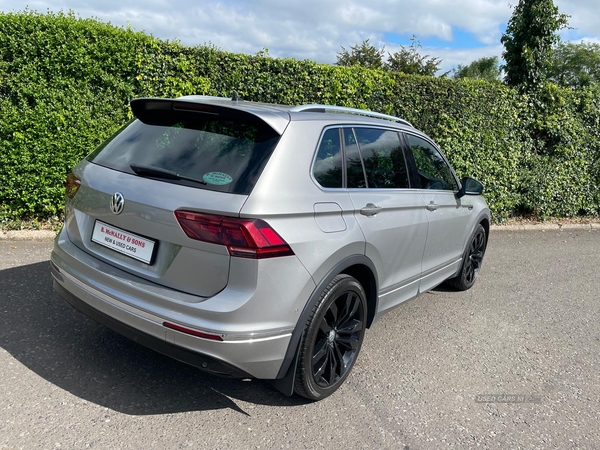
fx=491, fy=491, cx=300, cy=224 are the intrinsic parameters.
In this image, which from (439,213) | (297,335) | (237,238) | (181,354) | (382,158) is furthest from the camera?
(439,213)

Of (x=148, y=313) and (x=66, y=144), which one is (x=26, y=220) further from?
(x=148, y=313)

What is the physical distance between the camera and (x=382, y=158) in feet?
11.8

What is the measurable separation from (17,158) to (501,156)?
319 inches

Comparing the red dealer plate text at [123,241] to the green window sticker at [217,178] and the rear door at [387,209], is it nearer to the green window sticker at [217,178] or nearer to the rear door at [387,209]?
the green window sticker at [217,178]

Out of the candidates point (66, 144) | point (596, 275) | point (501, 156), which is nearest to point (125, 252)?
point (66, 144)

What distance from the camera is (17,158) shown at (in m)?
5.79

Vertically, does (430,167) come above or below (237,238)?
above

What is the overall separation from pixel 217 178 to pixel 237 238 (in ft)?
1.20

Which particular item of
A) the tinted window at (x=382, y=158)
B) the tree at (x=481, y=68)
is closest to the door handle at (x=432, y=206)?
the tinted window at (x=382, y=158)

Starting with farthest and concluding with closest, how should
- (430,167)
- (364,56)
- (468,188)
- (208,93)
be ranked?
(364,56) < (208,93) < (468,188) < (430,167)

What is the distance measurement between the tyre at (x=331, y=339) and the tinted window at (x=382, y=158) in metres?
0.81

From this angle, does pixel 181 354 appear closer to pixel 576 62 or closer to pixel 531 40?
pixel 531 40

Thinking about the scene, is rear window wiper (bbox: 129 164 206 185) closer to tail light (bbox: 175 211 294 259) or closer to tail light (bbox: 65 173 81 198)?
tail light (bbox: 175 211 294 259)

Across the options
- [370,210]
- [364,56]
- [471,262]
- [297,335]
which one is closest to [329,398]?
[297,335]
